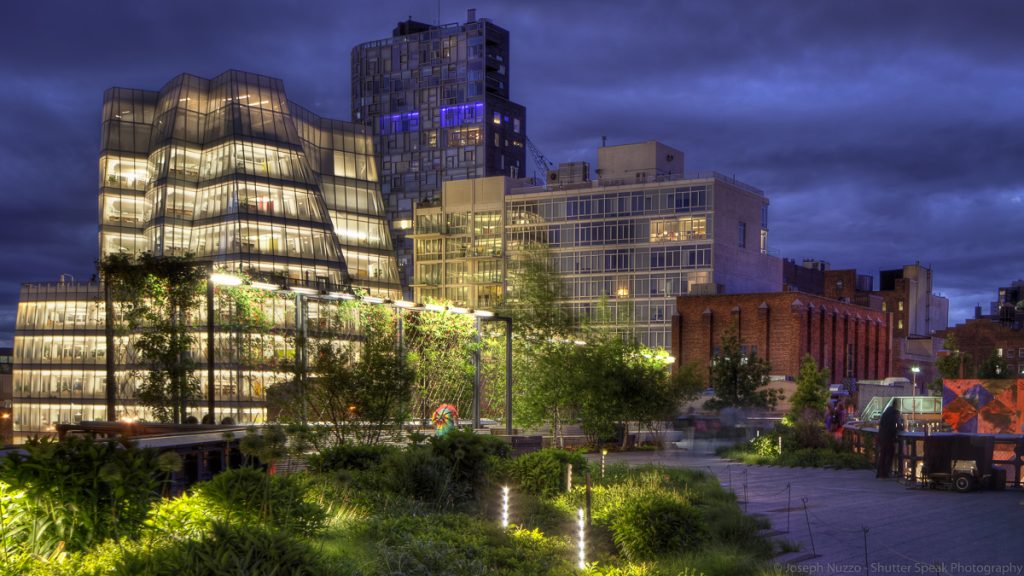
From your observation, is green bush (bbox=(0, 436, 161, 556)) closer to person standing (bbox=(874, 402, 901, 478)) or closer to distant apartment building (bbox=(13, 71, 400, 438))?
person standing (bbox=(874, 402, 901, 478))

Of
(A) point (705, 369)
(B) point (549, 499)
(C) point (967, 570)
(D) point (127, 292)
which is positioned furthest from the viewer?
(A) point (705, 369)

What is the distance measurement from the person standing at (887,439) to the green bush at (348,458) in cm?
1283

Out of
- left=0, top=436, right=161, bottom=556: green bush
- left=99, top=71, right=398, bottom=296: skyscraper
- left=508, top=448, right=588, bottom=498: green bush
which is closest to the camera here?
left=0, top=436, right=161, bottom=556: green bush

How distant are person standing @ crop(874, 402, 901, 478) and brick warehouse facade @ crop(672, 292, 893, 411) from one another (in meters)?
57.6

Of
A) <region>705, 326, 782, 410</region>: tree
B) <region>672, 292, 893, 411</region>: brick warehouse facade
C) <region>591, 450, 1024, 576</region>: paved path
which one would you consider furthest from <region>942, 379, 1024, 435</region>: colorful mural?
<region>672, 292, 893, 411</region>: brick warehouse facade

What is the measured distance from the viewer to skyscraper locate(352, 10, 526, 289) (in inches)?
6058

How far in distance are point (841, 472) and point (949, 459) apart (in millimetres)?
5073

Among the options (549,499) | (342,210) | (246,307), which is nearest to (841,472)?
(549,499)

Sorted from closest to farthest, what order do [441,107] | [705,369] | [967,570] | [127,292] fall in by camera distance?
1. [967,570]
2. [127,292]
3. [705,369]
4. [441,107]

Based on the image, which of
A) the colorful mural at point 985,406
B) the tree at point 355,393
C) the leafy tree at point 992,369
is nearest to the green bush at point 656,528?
the tree at point 355,393

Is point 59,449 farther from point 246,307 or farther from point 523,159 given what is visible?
point 523,159

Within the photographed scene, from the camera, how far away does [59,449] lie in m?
9.63

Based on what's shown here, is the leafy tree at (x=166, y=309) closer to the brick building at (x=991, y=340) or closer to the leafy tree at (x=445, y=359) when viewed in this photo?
the leafy tree at (x=445, y=359)

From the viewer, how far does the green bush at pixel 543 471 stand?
18406 mm
